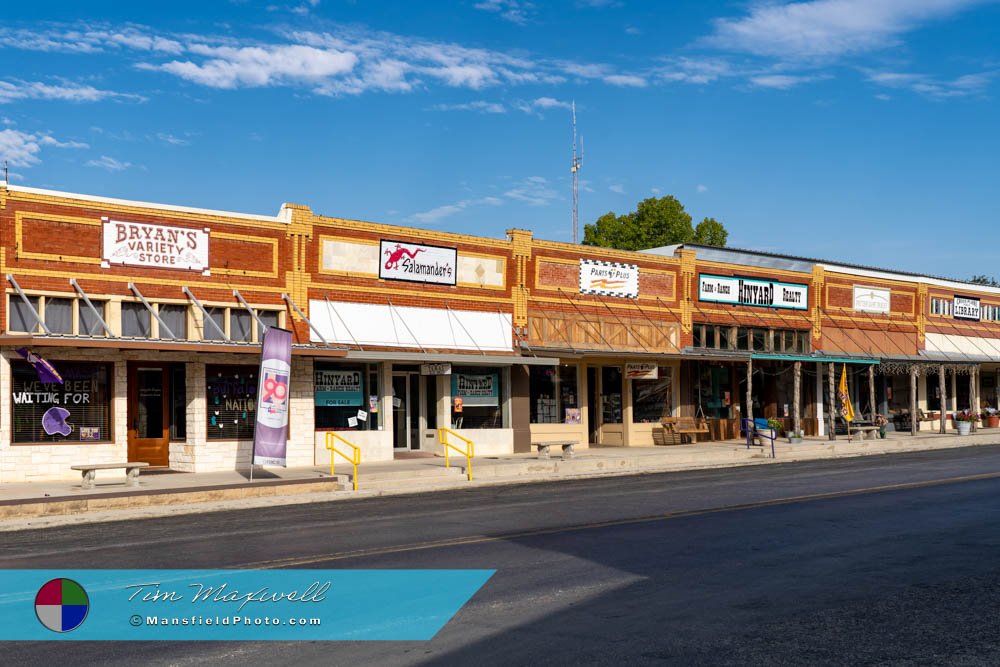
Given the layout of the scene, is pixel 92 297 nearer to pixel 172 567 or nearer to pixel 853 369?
pixel 172 567

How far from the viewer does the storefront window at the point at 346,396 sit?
86.3 ft

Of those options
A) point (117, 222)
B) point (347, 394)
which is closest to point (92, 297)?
point (117, 222)

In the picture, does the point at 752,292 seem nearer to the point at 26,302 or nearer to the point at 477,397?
the point at 477,397

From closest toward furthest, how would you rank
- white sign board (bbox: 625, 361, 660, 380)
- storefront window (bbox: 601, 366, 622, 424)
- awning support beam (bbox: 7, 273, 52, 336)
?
awning support beam (bbox: 7, 273, 52, 336), white sign board (bbox: 625, 361, 660, 380), storefront window (bbox: 601, 366, 622, 424)

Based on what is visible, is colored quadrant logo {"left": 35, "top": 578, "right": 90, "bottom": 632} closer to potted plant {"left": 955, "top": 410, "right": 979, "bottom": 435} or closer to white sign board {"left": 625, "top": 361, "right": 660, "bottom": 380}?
white sign board {"left": 625, "top": 361, "right": 660, "bottom": 380}

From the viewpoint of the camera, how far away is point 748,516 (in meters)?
15.9

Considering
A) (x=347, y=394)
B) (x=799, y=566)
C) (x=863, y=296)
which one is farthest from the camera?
(x=863, y=296)

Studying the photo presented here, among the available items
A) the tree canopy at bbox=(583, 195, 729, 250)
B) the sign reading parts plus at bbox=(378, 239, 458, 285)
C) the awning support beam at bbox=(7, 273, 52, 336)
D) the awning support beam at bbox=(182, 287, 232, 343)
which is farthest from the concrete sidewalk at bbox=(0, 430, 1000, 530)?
the tree canopy at bbox=(583, 195, 729, 250)

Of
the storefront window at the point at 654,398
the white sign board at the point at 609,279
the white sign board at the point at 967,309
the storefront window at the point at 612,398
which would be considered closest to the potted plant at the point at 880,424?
the storefront window at the point at 654,398

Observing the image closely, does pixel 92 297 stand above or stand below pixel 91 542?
above

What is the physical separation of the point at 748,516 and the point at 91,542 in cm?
1003

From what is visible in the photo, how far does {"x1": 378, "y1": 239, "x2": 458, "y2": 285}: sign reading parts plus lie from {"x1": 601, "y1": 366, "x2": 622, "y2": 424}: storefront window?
7610mm

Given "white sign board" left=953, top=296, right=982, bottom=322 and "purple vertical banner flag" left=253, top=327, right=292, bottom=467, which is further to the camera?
"white sign board" left=953, top=296, right=982, bottom=322

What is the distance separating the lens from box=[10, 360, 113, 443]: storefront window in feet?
70.7
